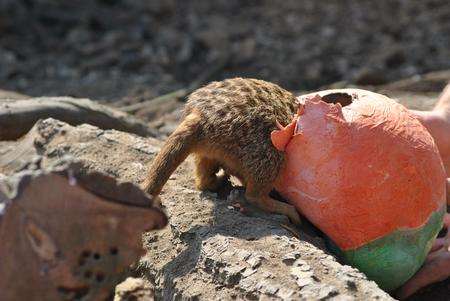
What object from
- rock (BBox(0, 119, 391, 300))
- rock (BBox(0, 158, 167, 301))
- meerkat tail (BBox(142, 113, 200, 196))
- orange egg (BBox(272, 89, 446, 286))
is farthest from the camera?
meerkat tail (BBox(142, 113, 200, 196))

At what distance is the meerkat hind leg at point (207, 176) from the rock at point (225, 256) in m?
0.05

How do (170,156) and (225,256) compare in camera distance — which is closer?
(225,256)

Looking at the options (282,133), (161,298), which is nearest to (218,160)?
(282,133)

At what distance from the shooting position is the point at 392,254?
11.6ft

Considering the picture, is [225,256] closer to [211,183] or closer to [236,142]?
[236,142]

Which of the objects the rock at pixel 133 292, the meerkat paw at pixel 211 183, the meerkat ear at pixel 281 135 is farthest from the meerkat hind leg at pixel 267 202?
the rock at pixel 133 292

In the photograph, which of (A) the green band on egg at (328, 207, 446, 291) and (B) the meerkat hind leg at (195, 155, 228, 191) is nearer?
(A) the green band on egg at (328, 207, 446, 291)

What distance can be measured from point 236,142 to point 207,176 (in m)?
0.37

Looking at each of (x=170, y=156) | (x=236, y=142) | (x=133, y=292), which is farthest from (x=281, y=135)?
(x=133, y=292)

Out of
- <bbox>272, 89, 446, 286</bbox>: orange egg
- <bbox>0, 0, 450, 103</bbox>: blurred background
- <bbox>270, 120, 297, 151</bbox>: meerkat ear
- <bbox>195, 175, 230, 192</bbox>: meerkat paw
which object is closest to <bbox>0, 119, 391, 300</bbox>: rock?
<bbox>195, 175, 230, 192</bbox>: meerkat paw

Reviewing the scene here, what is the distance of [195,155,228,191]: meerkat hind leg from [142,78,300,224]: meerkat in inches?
5.5

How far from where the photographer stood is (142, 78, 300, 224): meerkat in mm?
3596

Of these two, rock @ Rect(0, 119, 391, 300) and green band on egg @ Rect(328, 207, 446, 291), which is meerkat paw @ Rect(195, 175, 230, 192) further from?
green band on egg @ Rect(328, 207, 446, 291)

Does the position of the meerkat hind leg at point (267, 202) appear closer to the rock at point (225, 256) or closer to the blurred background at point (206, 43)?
the rock at point (225, 256)
